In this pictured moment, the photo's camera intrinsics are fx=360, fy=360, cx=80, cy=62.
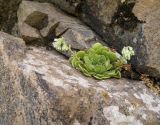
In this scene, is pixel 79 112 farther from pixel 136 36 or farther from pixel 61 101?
pixel 136 36

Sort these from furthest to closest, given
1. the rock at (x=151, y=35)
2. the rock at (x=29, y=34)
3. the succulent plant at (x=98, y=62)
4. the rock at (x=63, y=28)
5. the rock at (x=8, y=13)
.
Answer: the rock at (x=8, y=13), the rock at (x=29, y=34), the rock at (x=63, y=28), the rock at (x=151, y=35), the succulent plant at (x=98, y=62)

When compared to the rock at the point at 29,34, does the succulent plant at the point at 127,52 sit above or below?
above

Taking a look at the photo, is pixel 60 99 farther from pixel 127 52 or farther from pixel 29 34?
pixel 29 34

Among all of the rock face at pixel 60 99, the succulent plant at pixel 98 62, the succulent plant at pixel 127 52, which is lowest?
the rock face at pixel 60 99

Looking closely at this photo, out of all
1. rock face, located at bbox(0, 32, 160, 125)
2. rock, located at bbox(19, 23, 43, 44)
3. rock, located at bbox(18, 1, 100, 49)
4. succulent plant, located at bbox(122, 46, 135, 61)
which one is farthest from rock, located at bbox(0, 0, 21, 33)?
succulent plant, located at bbox(122, 46, 135, 61)

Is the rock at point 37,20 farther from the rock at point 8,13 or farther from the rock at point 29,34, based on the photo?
the rock at point 8,13

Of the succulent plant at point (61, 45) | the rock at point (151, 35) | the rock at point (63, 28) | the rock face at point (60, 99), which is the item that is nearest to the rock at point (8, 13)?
the rock at point (63, 28)

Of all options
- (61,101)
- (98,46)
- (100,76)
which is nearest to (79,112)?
(61,101)
